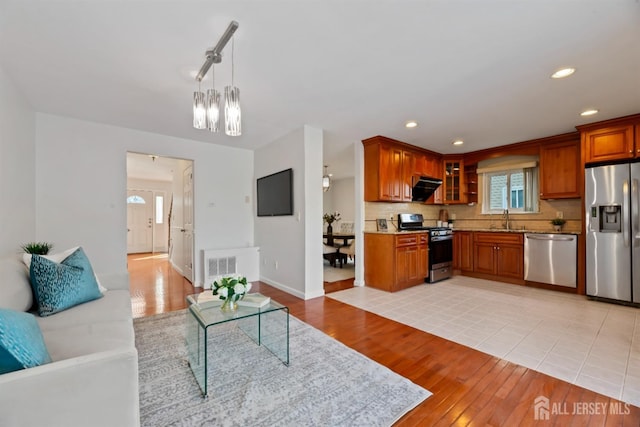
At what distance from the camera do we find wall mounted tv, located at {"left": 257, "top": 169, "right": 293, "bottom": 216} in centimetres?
414

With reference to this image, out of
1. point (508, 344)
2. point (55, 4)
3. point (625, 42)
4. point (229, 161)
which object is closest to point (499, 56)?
point (625, 42)

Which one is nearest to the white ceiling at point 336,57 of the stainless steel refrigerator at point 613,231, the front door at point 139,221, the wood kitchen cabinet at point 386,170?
the stainless steel refrigerator at point 613,231

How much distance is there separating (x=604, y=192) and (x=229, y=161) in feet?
18.5

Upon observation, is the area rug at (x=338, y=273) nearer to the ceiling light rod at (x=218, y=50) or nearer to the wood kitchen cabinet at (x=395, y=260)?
the wood kitchen cabinet at (x=395, y=260)

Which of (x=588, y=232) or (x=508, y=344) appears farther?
(x=588, y=232)

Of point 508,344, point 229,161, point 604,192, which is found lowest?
point 508,344

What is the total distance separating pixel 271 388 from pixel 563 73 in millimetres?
3538

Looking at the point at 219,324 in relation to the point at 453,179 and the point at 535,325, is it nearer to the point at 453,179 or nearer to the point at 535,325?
the point at 535,325

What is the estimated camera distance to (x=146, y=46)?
2.01 meters

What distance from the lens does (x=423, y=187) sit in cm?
509

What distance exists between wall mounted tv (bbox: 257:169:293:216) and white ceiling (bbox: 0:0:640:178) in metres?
0.98

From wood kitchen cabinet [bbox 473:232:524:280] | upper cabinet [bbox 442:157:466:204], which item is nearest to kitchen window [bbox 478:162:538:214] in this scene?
upper cabinet [bbox 442:157:466:204]

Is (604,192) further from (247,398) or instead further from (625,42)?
(247,398)

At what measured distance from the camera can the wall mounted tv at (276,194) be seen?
4137mm
